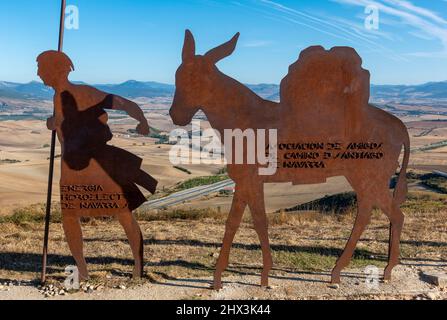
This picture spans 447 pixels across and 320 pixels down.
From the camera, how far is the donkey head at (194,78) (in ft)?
20.9

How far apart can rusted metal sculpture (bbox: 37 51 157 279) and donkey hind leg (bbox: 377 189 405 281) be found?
3.45 meters

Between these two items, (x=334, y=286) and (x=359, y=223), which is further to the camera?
(x=334, y=286)

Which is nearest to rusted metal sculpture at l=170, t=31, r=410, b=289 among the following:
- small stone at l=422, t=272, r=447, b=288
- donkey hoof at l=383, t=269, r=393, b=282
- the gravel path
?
the gravel path

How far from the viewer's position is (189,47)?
638 cm

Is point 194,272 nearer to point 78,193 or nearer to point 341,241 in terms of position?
point 78,193

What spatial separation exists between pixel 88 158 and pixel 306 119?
3.20 meters

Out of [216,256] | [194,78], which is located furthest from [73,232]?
[216,256]

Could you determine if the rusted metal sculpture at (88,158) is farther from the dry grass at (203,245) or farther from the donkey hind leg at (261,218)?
the donkey hind leg at (261,218)

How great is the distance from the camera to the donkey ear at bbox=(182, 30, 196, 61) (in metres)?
6.36

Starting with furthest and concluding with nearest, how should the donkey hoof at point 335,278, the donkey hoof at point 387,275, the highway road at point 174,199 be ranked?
the highway road at point 174,199 → the donkey hoof at point 387,275 → the donkey hoof at point 335,278

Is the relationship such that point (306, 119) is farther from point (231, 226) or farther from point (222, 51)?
→ point (231, 226)

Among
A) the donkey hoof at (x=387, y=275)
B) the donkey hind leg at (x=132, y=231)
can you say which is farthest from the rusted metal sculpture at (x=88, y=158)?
the donkey hoof at (x=387, y=275)

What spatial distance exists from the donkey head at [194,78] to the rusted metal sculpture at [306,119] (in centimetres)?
1

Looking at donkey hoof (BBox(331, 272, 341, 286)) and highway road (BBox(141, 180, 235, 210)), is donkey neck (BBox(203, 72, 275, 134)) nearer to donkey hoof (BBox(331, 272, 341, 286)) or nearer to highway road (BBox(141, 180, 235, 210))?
donkey hoof (BBox(331, 272, 341, 286))
